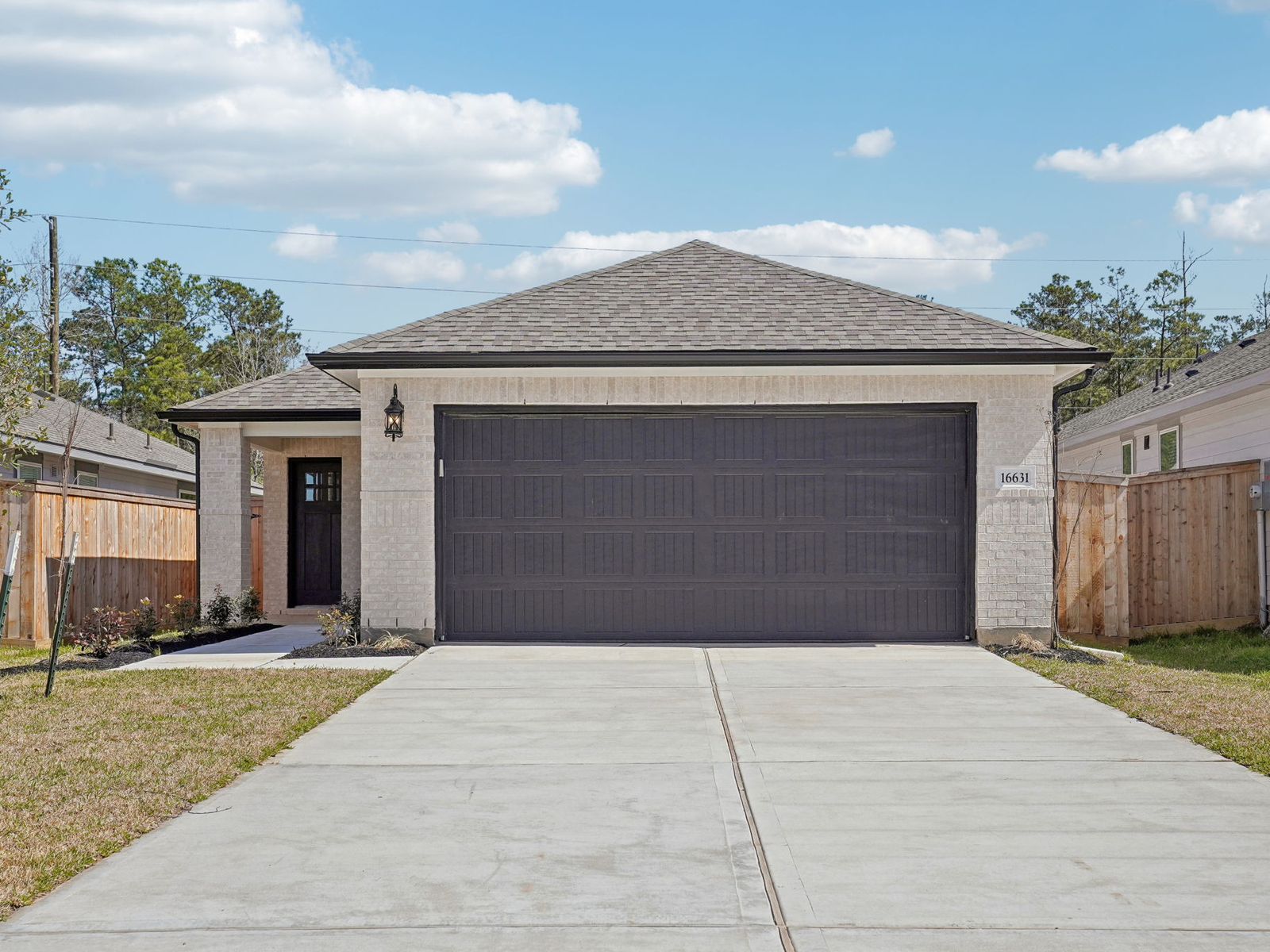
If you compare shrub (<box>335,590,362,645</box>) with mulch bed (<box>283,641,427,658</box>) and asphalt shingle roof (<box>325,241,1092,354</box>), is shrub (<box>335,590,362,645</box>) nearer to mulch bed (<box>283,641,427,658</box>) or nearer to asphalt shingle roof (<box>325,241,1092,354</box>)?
mulch bed (<box>283,641,427,658</box>)

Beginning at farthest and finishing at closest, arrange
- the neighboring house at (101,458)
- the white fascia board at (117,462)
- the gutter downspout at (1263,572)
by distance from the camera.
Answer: the neighboring house at (101,458), the white fascia board at (117,462), the gutter downspout at (1263,572)

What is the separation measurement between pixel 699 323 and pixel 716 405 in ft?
3.42

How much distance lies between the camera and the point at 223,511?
583 inches

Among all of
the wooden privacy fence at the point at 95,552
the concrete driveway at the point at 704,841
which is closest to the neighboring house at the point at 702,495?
the concrete driveway at the point at 704,841

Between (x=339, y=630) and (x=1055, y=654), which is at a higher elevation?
(x=339, y=630)

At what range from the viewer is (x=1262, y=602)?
42.5 feet

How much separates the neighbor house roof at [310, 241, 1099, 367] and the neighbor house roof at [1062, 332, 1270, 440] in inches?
185

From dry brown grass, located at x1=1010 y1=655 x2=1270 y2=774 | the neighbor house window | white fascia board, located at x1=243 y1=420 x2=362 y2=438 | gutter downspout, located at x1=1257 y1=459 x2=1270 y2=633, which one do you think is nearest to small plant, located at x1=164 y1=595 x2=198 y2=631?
white fascia board, located at x1=243 y1=420 x2=362 y2=438

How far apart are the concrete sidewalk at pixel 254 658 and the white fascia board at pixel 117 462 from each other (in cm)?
727

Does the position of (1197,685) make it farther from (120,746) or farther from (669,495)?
(120,746)

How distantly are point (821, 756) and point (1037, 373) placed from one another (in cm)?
658

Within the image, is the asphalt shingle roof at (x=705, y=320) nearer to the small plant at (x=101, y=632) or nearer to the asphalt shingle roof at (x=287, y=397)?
the asphalt shingle roof at (x=287, y=397)

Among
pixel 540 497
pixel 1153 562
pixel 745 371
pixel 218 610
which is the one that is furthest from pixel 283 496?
pixel 1153 562

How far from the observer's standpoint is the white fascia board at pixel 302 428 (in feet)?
48.3
